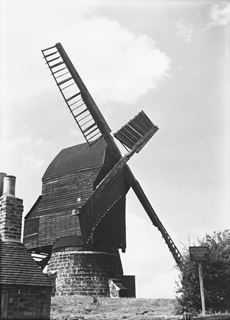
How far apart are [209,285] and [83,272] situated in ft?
40.3

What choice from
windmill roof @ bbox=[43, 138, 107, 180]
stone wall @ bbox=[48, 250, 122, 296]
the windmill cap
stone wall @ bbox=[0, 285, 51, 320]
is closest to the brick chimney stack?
stone wall @ bbox=[0, 285, 51, 320]

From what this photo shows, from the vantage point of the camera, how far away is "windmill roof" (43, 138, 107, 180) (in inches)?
1244

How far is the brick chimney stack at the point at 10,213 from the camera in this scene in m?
10.8

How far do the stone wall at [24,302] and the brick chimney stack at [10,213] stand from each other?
1259 mm

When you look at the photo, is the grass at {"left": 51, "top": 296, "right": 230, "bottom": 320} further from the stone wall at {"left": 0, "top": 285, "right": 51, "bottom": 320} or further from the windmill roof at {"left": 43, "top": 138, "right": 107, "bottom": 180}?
the stone wall at {"left": 0, "top": 285, "right": 51, "bottom": 320}

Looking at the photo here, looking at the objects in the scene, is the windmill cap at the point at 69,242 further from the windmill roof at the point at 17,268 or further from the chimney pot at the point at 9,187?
the chimney pot at the point at 9,187

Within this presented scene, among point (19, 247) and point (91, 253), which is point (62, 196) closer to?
point (91, 253)

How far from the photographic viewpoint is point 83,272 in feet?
98.5

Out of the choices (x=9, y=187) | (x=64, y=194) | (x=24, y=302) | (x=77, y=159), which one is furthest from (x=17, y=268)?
Answer: (x=77, y=159)

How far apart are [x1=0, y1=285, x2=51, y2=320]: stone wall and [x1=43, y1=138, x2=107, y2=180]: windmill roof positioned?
20.6 m

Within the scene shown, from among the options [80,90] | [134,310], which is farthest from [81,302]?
[80,90]

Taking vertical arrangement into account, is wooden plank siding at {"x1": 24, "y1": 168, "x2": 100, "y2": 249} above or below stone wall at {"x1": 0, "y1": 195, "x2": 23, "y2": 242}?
above

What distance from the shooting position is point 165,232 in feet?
106

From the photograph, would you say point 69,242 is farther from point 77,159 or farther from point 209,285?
point 209,285
